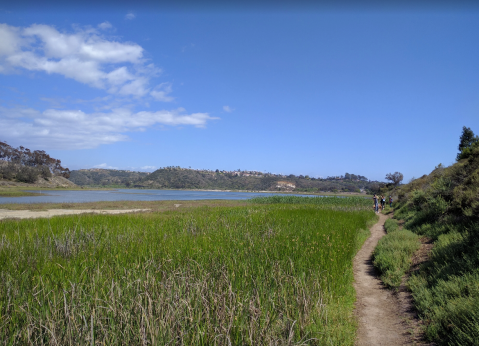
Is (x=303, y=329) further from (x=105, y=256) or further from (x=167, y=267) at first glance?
(x=105, y=256)

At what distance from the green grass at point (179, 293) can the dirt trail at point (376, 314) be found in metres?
0.25

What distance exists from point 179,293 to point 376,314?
12.9ft

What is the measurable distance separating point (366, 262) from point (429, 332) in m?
5.18

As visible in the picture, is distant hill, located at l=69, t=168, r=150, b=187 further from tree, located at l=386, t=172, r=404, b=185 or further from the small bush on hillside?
tree, located at l=386, t=172, r=404, b=185

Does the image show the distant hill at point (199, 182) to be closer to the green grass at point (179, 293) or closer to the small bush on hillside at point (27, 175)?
the small bush on hillside at point (27, 175)

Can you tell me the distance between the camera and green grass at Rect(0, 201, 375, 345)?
124 inches

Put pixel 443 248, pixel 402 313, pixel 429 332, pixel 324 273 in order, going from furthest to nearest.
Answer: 1. pixel 443 248
2. pixel 324 273
3. pixel 402 313
4. pixel 429 332

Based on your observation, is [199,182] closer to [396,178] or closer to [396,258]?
[396,178]

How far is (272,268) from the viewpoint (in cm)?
523

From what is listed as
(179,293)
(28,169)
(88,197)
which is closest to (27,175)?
(28,169)

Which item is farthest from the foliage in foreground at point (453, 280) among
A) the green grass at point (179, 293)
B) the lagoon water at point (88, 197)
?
the lagoon water at point (88, 197)

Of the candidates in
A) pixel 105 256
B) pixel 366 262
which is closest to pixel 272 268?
pixel 105 256

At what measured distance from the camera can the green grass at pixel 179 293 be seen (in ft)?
10.3

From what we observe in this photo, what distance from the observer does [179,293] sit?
3658 millimetres
